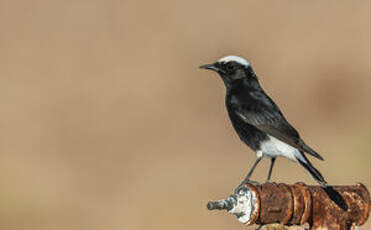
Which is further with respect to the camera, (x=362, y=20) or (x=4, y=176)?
(x=362, y=20)

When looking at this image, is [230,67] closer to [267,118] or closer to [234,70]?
[234,70]

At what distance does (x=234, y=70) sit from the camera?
770 centimetres

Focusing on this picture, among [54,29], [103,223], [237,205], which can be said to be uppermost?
[54,29]

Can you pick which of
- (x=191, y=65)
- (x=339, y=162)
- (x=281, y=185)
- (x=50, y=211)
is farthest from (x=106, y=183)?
(x=281, y=185)

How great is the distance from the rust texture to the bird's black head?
3099 millimetres

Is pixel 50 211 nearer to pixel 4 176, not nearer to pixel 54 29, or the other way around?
pixel 4 176

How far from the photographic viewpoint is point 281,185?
4461 mm

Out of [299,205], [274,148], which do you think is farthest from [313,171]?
[299,205]

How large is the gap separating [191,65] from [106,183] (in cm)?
625

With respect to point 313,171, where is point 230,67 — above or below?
above

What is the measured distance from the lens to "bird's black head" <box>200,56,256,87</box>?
766 centimetres

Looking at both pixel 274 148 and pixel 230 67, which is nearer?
pixel 274 148

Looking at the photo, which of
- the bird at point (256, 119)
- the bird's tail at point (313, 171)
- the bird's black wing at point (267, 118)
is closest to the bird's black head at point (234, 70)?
the bird at point (256, 119)

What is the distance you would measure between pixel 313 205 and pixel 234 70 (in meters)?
3.30
